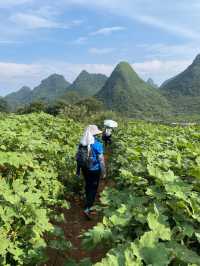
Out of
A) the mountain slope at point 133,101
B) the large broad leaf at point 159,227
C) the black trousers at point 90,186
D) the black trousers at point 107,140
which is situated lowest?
the black trousers at point 90,186

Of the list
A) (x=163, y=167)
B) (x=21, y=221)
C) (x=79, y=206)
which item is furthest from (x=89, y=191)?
(x=21, y=221)

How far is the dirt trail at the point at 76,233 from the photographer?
6266mm

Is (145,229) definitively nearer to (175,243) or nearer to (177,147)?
(175,243)

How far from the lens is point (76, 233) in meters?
8.06

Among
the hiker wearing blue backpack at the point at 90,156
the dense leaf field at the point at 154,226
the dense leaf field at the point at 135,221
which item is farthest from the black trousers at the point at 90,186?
the dense leaf field at the point at 154,226

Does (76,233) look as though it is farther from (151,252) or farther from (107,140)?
(107,140)

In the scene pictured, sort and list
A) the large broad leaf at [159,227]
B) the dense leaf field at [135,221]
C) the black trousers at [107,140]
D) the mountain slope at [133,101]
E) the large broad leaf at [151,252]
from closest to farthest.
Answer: the large broad leaf at [151,252] < the dense leaf field at [135,221] < the large broad leaf at [159,227] < the black trousers at [107,140] < the mountain slope at [133,101]

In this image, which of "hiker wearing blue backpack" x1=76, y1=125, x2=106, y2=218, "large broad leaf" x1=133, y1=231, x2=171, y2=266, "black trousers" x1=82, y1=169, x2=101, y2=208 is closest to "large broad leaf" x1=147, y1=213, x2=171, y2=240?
"large broad leaf" x1=133, y1=231, x2=171, y2=266

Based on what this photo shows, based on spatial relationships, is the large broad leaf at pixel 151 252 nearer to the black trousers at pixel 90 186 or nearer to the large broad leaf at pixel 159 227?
the large broad leaf at pixel 159 227

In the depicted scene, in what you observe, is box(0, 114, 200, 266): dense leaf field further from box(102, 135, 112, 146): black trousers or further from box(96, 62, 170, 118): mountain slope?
box(96, 62, 170, 118): mountain slope

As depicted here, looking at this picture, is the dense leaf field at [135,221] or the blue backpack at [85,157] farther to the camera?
the blue backpack at [85,157]

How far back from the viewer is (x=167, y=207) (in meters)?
4.57

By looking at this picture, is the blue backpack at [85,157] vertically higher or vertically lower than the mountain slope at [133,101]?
lower

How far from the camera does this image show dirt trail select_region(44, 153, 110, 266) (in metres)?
6.27
